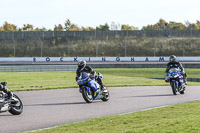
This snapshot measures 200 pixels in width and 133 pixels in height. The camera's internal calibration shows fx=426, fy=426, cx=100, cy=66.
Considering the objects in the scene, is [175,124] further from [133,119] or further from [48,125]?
[48,125]

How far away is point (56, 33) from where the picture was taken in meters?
98.1

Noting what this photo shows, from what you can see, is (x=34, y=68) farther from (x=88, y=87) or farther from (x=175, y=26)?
(x=175, y=26)

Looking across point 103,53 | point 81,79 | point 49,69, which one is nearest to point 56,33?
point 103,53

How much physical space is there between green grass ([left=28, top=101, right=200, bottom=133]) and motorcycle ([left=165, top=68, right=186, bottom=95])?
7.47 metres

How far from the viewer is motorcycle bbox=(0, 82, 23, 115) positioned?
11.2 meters

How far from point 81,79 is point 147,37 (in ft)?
277

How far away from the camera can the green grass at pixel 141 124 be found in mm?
8297

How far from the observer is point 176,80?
19.1 meters

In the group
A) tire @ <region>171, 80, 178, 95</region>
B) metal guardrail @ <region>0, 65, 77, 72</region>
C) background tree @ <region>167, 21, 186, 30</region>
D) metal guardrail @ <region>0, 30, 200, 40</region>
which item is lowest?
metal guardrail @ <region>0, 65, 77, 72</region>

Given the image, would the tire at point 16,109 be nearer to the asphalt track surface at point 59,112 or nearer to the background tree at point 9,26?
the asphalt track surface at point 59,112

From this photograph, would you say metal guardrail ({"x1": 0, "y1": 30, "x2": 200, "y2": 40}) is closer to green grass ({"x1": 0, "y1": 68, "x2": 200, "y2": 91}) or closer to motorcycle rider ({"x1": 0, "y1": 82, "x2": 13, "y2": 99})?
green grass ({"x1": 0, "y1": 68, "x2": 200, "y2": 91})

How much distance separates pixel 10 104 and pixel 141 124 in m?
4.06

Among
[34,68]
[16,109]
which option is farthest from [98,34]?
[16,109]

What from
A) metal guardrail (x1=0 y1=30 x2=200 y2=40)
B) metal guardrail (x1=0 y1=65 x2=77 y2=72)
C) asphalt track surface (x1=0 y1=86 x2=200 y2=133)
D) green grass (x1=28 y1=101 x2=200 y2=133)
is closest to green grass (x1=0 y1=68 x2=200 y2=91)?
metal guardrail (x1=0 y1=65 x2=77 y2=72)
